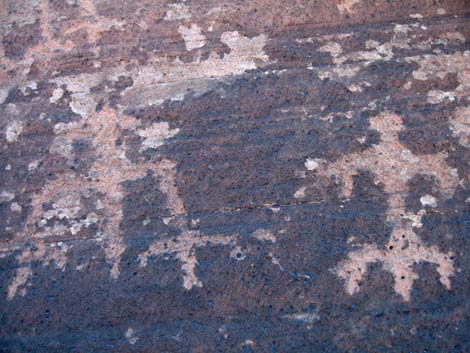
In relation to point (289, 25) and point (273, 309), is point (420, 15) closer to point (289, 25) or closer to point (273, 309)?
point (289, 25)

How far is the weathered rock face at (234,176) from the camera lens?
1.89m

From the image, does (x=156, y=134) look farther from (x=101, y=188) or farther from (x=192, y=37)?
(x=192, y=37)

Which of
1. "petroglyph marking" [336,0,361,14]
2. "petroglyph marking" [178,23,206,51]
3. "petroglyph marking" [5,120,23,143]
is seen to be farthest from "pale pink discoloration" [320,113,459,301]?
"petroglyph marking" [5,120,23,143]

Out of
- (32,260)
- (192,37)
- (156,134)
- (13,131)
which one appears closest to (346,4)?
(192,37)

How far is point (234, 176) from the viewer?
7.09 feet

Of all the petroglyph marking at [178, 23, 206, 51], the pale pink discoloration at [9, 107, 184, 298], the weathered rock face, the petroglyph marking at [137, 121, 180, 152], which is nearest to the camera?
the weathered rock face

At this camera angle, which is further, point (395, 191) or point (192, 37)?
point (192, 37)

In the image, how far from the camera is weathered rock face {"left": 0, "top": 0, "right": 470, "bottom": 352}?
189 cm

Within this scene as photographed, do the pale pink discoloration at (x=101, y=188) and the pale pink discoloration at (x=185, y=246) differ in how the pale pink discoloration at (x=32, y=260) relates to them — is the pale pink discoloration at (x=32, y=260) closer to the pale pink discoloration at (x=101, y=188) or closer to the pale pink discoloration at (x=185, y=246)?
the pale pink discoloration at (x=101, y=188)

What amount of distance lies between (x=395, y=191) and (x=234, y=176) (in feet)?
2.34

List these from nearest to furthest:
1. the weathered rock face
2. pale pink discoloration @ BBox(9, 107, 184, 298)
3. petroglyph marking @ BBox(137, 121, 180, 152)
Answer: the weathered rock face → pale pink discoloration @ BBox(9, 107, 184, 298) → petroglyph marking @ BBox(137, 121, 180, 152)

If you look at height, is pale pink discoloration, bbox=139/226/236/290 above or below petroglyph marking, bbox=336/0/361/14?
below

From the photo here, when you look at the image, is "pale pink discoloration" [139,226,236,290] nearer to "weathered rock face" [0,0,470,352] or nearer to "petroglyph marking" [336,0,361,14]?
Result: "weathered rock face" [0,0,470,352]

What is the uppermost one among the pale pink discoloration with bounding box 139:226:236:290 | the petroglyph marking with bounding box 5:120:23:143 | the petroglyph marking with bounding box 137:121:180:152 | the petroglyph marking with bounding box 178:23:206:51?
the petroglyph marking with bounding box 178:23:206:51
